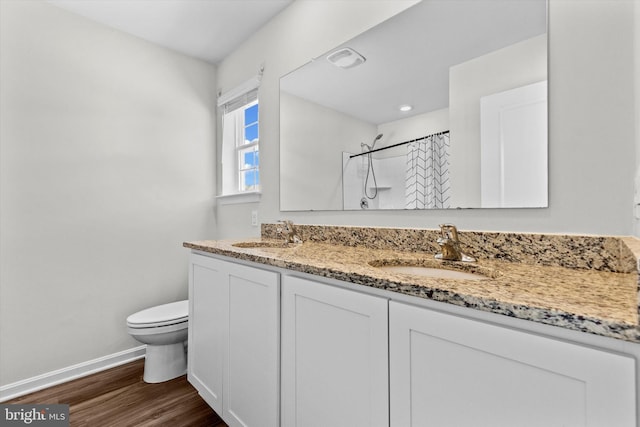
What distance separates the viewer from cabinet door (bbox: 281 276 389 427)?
2.58 ft

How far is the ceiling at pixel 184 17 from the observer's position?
1.95 meters

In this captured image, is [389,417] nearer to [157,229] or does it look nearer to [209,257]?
[209,257]

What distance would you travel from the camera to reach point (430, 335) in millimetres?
682

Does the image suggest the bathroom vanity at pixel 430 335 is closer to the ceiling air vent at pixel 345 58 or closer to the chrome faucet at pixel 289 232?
the chrome faucet at pixel 289 232

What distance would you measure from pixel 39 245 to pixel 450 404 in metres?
2.40

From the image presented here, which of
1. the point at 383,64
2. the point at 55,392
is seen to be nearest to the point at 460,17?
the point at 383,64

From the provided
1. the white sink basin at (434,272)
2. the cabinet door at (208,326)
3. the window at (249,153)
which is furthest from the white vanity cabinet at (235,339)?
the window at (249,153)

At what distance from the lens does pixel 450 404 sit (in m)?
0.64

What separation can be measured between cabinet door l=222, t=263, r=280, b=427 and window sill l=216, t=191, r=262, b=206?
0.94 m

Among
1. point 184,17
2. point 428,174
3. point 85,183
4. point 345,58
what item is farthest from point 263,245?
point 184,17

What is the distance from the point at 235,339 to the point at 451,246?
1000 mm

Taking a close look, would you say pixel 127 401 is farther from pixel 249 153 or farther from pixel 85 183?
pixel 249 153

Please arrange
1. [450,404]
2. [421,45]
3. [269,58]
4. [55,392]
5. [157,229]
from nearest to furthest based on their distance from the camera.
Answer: [450,404] < [421,45] < [55,392] < [269,58] < [157,229]

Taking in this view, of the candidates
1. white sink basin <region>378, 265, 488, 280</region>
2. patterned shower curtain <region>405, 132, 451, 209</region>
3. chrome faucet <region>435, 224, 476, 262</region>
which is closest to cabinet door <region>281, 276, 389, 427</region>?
white sink basin <region>378, 265, 488, 280</region>
